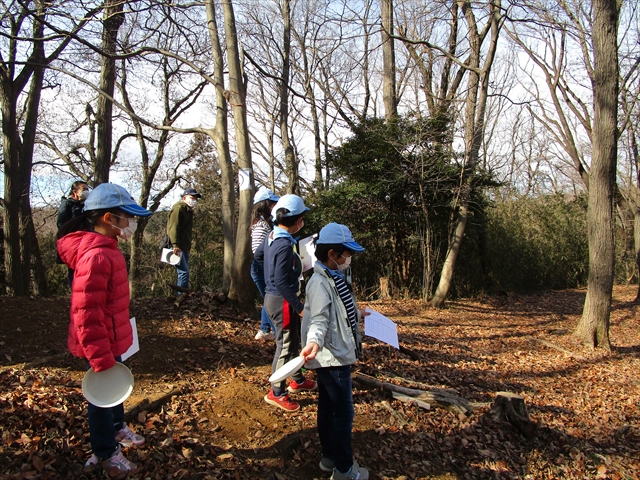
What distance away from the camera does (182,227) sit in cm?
696

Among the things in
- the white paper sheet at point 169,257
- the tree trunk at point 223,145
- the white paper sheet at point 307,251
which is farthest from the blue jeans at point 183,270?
the white paper sheet at point 307,251

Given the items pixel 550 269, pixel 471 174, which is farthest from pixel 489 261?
pixel 550 269

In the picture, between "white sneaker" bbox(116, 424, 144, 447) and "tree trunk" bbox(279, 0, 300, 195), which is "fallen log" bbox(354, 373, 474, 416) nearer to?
"white sneaker" bbox(116, 424, 144, 447)

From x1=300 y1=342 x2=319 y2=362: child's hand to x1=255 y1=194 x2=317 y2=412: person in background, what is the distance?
2.92ft

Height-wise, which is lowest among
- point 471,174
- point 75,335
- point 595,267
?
point 75,335

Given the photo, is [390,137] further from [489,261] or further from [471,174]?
[489,261]

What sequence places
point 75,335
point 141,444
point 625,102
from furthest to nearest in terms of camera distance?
point 625,102, point 141,444, point 75,335

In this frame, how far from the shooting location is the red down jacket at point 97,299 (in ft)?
8.36

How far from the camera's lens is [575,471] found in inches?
163

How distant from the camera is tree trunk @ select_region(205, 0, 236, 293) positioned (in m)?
6.82

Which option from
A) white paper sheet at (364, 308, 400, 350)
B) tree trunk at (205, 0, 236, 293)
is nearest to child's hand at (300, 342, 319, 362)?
white paper sheet at (364, 308, 400, 350)

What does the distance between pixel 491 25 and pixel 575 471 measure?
9.79 m

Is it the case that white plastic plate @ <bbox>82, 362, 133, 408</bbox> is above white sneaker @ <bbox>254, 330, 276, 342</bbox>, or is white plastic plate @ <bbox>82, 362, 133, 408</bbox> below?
above

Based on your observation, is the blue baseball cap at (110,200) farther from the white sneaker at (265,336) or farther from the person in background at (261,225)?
the white sneaker at (265,336)
